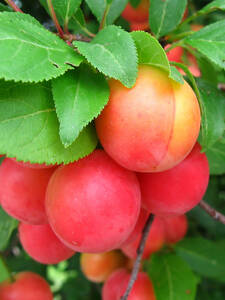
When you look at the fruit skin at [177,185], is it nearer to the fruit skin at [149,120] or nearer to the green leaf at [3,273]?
the fruit skin at [149,120]

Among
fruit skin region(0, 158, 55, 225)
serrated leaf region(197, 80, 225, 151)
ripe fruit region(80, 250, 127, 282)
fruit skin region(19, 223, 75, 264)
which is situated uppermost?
serrated leaf region(197, 80, 225, 151)

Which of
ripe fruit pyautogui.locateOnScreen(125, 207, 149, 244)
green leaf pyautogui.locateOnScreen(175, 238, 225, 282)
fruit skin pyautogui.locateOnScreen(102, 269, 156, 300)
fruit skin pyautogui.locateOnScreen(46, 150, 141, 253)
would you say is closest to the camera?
fruit skin pyautogui.locateOnScreen(46, 150, 141, 253)

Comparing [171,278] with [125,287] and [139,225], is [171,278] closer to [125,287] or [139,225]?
[125,287]

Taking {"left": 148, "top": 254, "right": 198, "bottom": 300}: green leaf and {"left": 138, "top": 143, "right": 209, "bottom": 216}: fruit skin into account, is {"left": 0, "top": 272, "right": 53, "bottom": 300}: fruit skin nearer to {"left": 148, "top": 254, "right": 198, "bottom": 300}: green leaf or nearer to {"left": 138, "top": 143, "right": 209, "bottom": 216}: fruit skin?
{"left": 148, "top": 254, "right": 198, "bottom": 300}: green leaf

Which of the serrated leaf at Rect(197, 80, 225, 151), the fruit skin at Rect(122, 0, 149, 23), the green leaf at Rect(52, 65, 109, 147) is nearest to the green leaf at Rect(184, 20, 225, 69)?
the serrated leaf at Rect(197, 80, 225, 151)

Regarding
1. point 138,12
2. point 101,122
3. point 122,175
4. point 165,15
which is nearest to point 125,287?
point 122,175

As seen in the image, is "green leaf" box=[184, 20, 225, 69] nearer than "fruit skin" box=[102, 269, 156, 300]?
Yes
